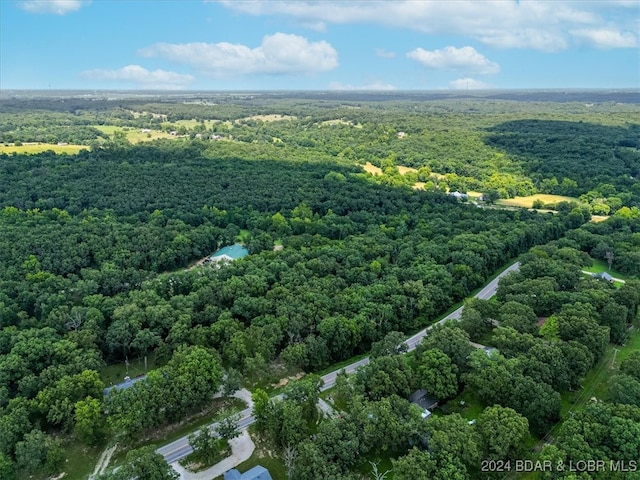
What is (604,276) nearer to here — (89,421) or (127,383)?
(127,383)

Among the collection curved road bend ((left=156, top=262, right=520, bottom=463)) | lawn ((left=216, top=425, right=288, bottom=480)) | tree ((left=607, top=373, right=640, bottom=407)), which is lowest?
lawn ((left=216, top=425, right=288, bottom=480))

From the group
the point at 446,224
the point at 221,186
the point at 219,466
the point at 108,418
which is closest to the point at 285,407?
the point at 219,466

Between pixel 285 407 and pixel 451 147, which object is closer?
pixel 285 407

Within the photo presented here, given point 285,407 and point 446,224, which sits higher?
point 446,224

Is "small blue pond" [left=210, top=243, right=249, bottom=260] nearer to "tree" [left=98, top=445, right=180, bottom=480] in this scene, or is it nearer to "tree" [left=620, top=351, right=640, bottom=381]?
"tree" [left=98, top=445, right=180, bottom=480]

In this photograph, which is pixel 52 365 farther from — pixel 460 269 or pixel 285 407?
pixel 460 269

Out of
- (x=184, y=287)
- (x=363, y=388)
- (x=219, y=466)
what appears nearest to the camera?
(x=219, y=466)

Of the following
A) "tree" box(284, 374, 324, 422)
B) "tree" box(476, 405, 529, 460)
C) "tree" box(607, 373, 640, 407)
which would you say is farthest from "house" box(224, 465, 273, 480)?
"tree" box(607, 373, 640, 407)
